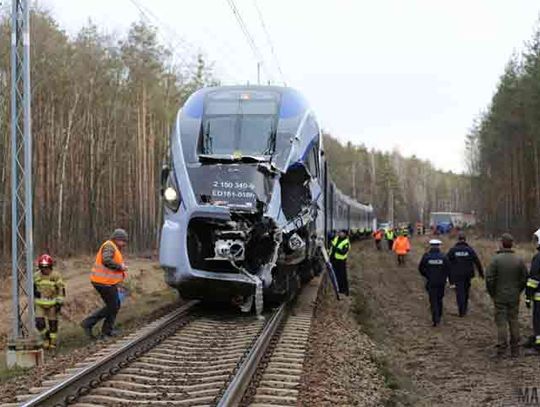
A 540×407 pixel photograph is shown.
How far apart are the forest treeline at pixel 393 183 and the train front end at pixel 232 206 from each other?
7754cm

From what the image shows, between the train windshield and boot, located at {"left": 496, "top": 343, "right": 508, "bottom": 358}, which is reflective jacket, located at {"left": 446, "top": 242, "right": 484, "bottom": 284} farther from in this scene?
the train windshield

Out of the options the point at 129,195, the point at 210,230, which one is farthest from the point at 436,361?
the point at 129,195

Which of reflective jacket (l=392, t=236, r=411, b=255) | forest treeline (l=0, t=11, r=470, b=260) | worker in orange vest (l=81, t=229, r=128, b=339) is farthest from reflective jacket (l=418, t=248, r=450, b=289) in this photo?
reflective jacket (l=392, t=236, r=411, b=255)

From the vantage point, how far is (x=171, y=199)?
10.6 metres

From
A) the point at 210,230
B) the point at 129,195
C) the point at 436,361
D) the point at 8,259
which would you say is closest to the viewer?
the point at 436,361

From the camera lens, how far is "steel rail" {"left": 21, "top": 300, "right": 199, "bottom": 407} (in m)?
6.17

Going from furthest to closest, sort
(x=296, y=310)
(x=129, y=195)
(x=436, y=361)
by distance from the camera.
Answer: (x=129, y=195)
(x=296, y=310)
(x=436, y=361)

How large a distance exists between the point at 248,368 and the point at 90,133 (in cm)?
2211

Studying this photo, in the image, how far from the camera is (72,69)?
26.5m

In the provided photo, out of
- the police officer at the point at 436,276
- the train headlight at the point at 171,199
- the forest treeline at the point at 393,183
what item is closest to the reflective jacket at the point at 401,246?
the police officer at the point at 436,276

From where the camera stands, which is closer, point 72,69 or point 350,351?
point 350,351

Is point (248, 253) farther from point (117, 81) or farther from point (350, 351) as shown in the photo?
point (117, 81)

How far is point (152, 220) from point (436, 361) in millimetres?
24566

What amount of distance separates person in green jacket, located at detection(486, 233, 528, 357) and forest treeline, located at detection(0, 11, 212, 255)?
1502 centimetres
